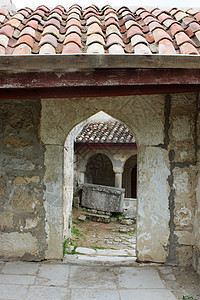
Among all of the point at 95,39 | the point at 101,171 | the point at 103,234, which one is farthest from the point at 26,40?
the point at 101,171

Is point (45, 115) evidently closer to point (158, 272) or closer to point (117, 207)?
point (158, 272)

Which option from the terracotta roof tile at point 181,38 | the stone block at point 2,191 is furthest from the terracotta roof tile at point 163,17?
the stone block at point 2,191

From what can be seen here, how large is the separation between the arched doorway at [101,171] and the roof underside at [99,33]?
34.0 feet

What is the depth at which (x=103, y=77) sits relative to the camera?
2.22 m

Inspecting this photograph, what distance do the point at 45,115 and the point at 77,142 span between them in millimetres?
6566

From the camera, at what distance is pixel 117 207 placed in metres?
8.47

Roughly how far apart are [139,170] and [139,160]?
12 cm

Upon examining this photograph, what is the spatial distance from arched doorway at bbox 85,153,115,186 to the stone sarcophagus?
469cm

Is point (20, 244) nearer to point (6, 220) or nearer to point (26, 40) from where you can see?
point (6, 220)

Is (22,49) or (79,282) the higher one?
(22,49)

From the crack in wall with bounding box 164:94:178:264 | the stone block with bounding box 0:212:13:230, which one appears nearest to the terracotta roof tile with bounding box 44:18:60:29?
the crack in wall with bounding box 164:94:178:264

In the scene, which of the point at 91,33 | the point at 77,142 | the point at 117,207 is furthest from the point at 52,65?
the point at 77,142

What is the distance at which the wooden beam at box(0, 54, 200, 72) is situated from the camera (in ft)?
6.67

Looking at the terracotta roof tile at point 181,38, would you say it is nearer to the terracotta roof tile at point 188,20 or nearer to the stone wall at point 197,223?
the terracotta roof tile at point 188,20
